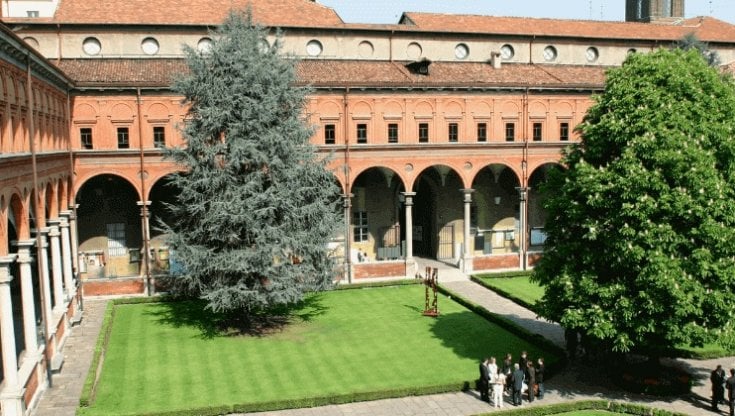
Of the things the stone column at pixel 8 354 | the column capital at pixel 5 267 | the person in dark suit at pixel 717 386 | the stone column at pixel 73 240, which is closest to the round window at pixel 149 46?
the stone column at pixel 73 240

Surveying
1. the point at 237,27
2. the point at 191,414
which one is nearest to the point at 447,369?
the point at 191,414

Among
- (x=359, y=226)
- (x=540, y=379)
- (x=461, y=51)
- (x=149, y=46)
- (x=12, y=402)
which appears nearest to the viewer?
(x=12, y=402)

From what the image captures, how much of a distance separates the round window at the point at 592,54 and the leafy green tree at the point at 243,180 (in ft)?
85.8

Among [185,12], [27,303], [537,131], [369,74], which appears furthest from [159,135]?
[537,131]

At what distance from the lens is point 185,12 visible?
127 feet

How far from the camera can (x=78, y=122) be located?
1248 inches

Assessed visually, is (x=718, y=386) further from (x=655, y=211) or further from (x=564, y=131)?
(x=564, y=131)

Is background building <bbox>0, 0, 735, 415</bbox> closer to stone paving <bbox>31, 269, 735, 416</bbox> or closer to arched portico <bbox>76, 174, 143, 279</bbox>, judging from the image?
arched portico <bbox>76, 174, 143, 279</bbox>

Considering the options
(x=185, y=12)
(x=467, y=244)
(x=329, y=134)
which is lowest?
(x=467, y=244)

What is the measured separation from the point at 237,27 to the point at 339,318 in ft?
39.4

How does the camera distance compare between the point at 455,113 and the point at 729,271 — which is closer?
the point at 729,271

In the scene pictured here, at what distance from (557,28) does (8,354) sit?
3786 centimetres

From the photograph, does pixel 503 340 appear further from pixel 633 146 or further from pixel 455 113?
pixel 455 113

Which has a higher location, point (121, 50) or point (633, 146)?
point (121, 50)
